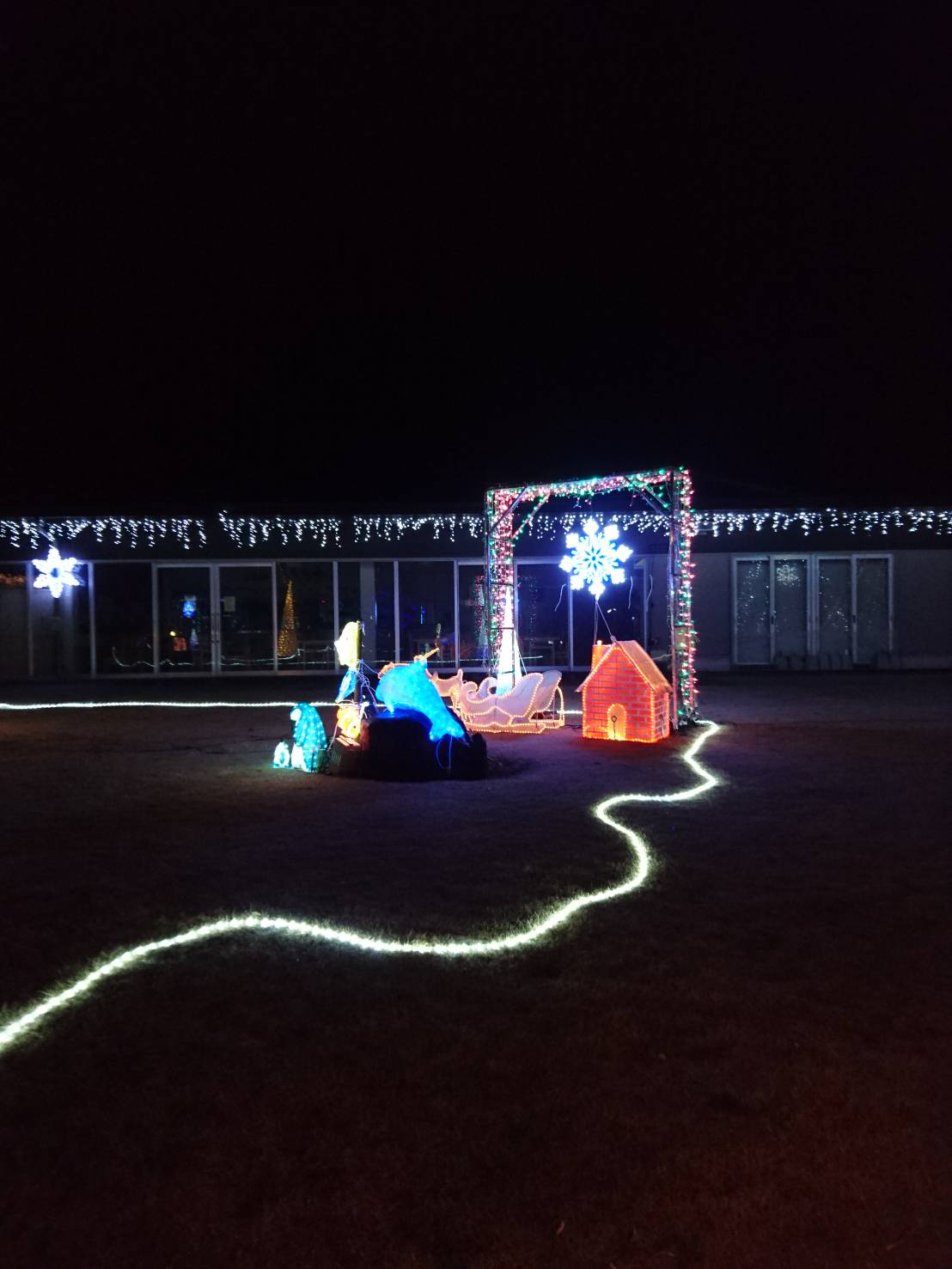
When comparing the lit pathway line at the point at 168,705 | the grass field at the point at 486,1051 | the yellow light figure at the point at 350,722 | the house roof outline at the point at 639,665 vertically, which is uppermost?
the house roof outline at the point at 639,665

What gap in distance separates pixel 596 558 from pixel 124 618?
10275mm

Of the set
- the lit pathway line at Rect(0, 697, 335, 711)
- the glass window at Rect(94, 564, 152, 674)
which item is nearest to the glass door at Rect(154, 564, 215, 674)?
the glass window at Rect(94, 564, 152, 674)

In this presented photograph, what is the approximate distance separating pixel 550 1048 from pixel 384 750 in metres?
5.10

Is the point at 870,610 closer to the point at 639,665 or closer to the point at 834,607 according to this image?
the point at 834,607

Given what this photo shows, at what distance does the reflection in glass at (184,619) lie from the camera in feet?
59.3

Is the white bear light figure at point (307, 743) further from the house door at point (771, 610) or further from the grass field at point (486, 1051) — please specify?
the house door at point (771, 610)

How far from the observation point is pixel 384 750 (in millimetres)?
8172

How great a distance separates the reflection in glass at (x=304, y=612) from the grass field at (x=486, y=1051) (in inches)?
464

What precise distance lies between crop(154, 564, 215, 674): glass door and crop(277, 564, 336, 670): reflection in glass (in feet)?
4.41

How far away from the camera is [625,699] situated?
10.4m

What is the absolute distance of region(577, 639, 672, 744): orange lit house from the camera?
10.3 metres

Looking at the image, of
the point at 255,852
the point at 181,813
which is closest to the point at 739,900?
the point at 255,852

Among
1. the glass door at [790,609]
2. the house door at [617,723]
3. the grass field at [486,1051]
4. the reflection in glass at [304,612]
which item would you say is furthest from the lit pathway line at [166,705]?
the glass door at [790,609]

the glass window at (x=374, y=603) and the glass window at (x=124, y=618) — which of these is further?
the glass window at (x=374, y=603)
